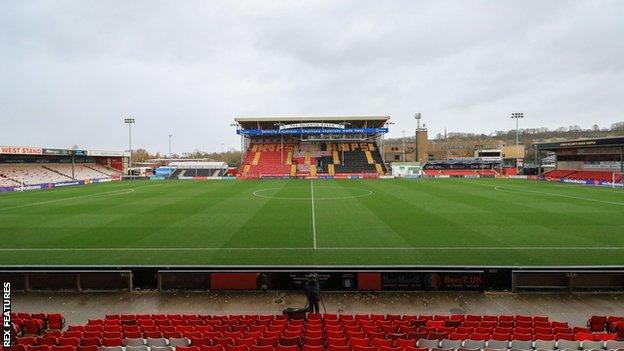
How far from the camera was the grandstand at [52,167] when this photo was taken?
56.1 m

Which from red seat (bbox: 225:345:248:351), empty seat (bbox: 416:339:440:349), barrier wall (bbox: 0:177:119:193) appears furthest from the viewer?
barrier wall (bbox: 0:177:119:193)

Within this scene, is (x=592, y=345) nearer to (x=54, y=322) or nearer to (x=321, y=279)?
(x=321, y=279)

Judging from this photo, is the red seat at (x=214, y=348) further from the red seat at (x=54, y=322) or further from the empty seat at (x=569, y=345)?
the empty seat at (x=569, y=345)

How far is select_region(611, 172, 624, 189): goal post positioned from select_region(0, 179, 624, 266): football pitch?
1511cm

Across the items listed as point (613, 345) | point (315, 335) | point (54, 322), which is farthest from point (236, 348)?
point (613, 345)

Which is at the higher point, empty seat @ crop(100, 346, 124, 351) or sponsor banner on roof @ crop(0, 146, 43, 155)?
sponsor banner on roof @ crop(0, 146, 43, 155)

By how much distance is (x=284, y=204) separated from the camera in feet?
115

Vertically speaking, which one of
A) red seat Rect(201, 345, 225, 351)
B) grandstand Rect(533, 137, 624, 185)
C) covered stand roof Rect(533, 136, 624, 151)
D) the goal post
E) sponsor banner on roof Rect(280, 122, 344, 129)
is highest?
sponsor banner on roof Rect(280, 122, 344, 129)

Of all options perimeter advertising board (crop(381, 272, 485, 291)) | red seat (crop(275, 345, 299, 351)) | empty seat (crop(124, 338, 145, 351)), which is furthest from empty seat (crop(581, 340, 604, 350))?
empty seat (crop(124, 338, 145, 351))

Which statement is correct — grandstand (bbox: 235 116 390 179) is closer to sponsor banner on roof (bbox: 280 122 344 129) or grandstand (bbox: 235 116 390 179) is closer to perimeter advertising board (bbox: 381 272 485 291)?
sponsor banner on roof (bbox: 280 122 344 129)

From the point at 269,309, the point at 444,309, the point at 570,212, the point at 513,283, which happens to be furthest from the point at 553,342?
the point at 570,212

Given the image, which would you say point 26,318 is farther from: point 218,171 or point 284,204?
point 218,171

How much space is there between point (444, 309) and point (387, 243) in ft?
25.7

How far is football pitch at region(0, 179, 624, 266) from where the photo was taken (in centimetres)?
1778
